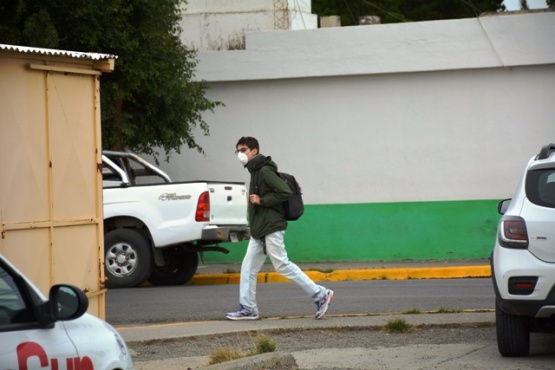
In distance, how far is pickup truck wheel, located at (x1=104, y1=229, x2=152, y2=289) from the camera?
53.7 feet

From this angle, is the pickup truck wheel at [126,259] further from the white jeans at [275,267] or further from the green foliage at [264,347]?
the green foliage at [264,347]

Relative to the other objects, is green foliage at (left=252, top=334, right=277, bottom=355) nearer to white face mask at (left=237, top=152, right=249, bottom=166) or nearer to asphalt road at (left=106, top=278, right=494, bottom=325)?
white face mask at (left=237, top=152, right=249, bottom=166)

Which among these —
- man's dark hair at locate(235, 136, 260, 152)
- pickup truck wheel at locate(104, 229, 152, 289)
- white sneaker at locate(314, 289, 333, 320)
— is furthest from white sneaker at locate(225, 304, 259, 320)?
pickup truck wheel at locate(104, 229, 152, 289)

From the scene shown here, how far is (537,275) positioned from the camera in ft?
29.1

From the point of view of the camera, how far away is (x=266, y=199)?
11.9m

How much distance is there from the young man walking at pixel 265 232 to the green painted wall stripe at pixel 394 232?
344 inches

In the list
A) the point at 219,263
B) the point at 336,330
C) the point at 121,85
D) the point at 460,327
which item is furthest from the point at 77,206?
the point at 219,263

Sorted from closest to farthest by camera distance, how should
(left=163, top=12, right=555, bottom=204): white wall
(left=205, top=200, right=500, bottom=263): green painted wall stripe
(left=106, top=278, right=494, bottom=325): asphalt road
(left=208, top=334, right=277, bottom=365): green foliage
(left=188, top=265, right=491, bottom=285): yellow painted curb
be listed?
(left=208, top=334, right=277, bottom=365): green foliage, (left=106, top=278, right=494, bottom=325): asphalt road, (left=188, top=265, right=491, bottom=285): yellow painted curb, (left=205, top=200, right=500, bottom=263): green painted wall stripe, (left=163, top=12, right=555, bottom=204): white wall

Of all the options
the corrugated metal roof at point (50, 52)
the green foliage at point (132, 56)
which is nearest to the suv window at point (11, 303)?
the corrugated metal roof at point (50, 52)

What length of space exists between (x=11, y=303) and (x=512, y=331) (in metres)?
5.33

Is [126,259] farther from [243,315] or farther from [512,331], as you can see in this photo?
[512,331]

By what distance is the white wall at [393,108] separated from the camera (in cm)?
2133

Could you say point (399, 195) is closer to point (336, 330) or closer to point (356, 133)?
point (356, 133)

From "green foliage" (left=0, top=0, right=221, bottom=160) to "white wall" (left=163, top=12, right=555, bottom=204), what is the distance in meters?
1.01
